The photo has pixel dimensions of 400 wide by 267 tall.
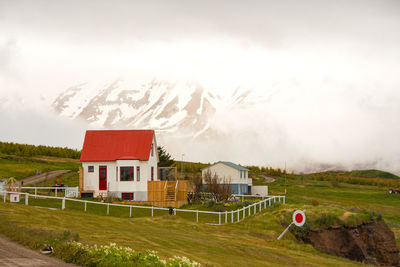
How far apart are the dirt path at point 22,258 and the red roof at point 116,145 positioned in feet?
103

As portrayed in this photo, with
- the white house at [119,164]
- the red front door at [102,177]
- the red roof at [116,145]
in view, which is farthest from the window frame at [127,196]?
the red roof at [116,145]

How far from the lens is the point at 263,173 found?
110188 millimetres

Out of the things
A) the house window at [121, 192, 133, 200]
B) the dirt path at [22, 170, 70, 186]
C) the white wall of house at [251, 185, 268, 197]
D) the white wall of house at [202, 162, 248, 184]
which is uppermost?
the white wall of house at [202, 162, 248, 184]

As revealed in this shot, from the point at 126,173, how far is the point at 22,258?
32903mm

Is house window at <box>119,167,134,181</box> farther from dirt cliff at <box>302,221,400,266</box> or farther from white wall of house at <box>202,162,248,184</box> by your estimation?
dirt cliff at <box>302,221,400,266</box>

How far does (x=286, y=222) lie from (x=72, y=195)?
2300 cm

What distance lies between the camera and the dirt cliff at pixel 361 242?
3331 cm

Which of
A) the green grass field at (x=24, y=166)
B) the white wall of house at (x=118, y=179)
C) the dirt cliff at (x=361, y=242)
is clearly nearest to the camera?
the dirt cliff at (x=361, y=242)

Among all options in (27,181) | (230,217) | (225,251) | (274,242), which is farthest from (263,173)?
(225,251)

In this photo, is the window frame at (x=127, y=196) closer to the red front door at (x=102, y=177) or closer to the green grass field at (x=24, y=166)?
the red front door at (x=102, y=177)

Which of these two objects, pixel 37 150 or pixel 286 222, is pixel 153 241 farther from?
pixel 37 150

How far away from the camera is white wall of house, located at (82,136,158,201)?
4647 centimetres

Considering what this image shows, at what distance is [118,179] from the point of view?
46812 millimetres

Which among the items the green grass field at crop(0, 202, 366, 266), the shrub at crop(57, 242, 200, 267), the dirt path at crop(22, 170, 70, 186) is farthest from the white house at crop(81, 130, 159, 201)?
the shrub at crop(57, 242, 200, 267)
